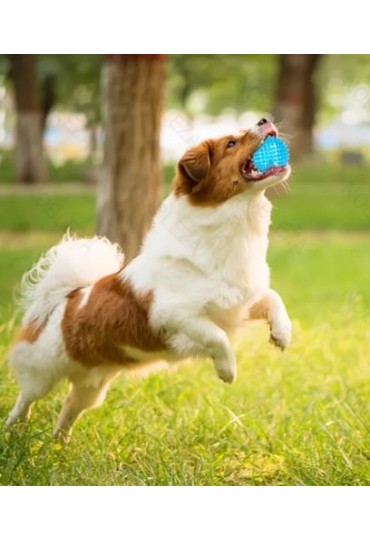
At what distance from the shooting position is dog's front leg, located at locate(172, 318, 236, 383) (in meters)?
2.92

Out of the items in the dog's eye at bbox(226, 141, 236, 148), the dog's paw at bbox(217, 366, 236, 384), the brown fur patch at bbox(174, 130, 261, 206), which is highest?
the dog's eye at bbox(226, 141, 236, 148)

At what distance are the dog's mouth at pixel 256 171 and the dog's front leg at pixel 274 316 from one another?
42 cm

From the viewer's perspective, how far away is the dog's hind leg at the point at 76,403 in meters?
3.43

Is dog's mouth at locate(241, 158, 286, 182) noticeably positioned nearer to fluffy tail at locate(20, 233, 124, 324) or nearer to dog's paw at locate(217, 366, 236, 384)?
dog's paw at locate(217, 366, 236, 384)

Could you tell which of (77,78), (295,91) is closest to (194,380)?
(295,91)

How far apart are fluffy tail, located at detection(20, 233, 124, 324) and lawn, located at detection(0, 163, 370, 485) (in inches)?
17.7

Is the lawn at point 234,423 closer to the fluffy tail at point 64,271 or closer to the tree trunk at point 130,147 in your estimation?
the fluffy tail at point 64,271

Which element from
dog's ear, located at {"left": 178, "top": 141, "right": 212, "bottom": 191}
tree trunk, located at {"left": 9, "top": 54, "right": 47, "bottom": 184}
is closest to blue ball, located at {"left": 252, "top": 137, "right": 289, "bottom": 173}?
dog's ear, located at {"left": 178, "top": 141, "right": 212, "bottom": 191}

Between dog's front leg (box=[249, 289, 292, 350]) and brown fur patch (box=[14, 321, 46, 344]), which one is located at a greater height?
dog's front leg (box=[249, 289, 292, 350])

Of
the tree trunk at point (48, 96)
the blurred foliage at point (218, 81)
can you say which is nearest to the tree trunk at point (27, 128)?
the blurred foliage at point (218, 81)

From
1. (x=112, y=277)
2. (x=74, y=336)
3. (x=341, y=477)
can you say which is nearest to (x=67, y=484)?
(x=74, y=336)

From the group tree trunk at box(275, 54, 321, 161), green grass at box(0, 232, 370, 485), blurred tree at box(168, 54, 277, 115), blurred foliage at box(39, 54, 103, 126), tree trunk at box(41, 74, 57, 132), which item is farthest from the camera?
tree trunk at box(41, 74, 57, 132)

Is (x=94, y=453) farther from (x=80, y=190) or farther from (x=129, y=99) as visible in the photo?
(x=80, y=190)

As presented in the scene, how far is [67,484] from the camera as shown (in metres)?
3.14
